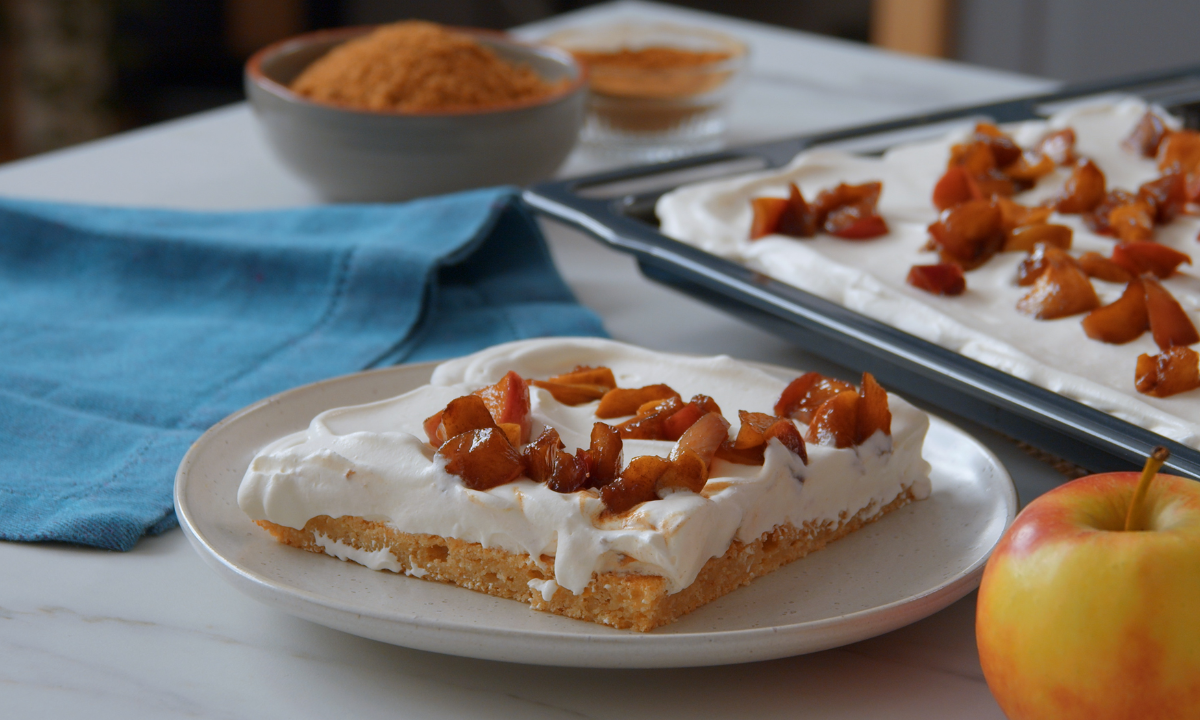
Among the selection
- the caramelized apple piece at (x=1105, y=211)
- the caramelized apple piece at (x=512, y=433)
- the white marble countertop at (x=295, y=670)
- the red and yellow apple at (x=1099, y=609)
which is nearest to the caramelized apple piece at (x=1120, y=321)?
the white marble countertop at (x=295, y=670)

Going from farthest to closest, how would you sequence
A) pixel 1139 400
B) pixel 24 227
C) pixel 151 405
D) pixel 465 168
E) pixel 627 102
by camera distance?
pixel 627 102
pixel 465 168
pixel 24 227
pixel 151 405
pixel 1139 400

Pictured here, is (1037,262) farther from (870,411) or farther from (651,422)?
(651,422)

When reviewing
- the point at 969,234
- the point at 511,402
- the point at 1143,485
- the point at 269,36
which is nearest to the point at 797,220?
the point at 969,234

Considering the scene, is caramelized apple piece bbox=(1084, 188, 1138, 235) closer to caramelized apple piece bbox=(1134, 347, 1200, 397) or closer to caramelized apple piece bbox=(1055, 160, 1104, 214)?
caramelized apple piece bbox=(1055, 160, 1104, 214)

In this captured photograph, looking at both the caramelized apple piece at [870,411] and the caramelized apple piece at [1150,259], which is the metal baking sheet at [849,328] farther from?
Result: the caramelized apple piece at [1150,259]

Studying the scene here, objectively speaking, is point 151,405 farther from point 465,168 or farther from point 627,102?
point 627,102

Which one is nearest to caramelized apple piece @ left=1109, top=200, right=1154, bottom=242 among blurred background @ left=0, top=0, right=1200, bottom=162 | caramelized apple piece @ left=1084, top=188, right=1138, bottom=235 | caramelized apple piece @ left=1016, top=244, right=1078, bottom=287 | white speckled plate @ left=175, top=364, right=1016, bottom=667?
caramelized apple piece @ left=1084, top=188, right=1138, bottom=235

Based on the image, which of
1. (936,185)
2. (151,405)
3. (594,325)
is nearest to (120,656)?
(151,405)

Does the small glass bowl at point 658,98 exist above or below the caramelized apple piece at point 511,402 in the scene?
below
